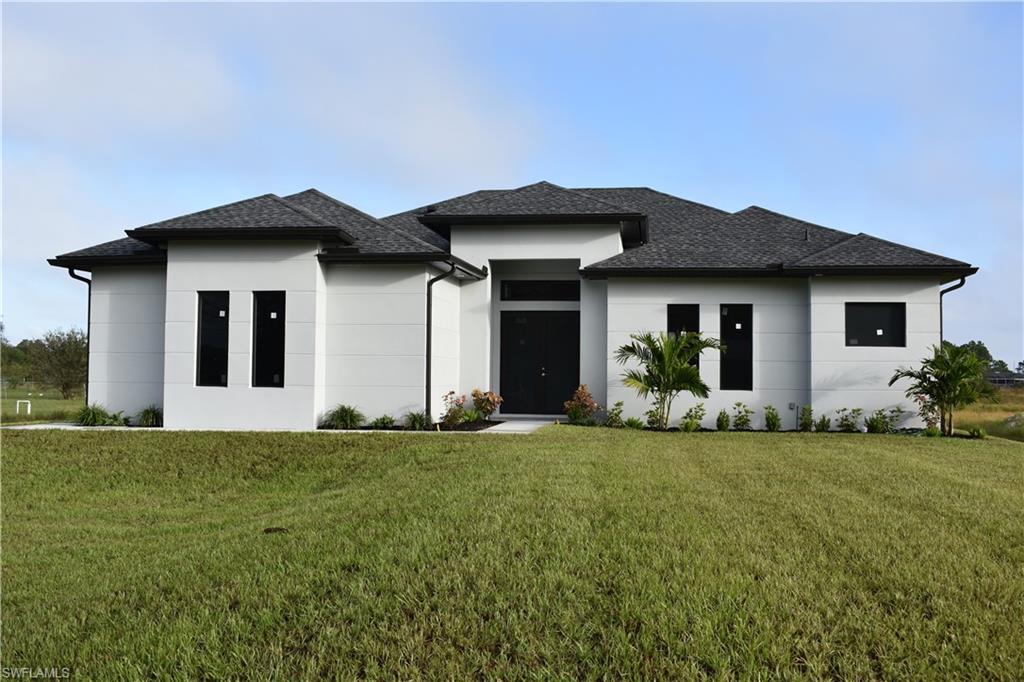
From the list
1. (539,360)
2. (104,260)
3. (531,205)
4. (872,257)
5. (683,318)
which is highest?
(531,205)

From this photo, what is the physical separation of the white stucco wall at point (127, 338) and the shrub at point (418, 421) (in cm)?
573

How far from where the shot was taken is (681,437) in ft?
46.8

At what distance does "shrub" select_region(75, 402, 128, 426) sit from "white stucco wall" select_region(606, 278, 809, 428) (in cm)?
1096

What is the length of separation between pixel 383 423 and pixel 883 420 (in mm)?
10768

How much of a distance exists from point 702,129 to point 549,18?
4021mm

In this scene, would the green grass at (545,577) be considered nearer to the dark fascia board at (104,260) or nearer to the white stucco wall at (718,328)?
the white stucco wall at (718,328)

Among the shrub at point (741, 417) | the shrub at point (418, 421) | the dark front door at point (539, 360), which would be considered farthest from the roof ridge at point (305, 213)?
the shrub at point (741, 417)

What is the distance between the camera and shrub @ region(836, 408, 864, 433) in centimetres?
1581

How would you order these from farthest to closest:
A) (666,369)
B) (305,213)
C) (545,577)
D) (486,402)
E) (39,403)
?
Answer: (39,403) → (486,402) → (666,369) → (305,213) → (545,577)

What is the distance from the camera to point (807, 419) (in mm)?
16000

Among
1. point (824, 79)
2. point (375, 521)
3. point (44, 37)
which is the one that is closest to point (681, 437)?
point (824, 79)

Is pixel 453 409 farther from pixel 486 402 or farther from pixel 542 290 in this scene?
pixel 542 290

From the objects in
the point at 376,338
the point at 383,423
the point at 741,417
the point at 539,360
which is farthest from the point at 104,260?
the point at 741,417

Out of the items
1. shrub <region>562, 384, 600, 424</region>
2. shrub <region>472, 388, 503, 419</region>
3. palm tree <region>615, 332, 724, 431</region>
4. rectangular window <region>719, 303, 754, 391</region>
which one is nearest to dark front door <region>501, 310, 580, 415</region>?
shrub <region>472, 388, 503, 419</region>
